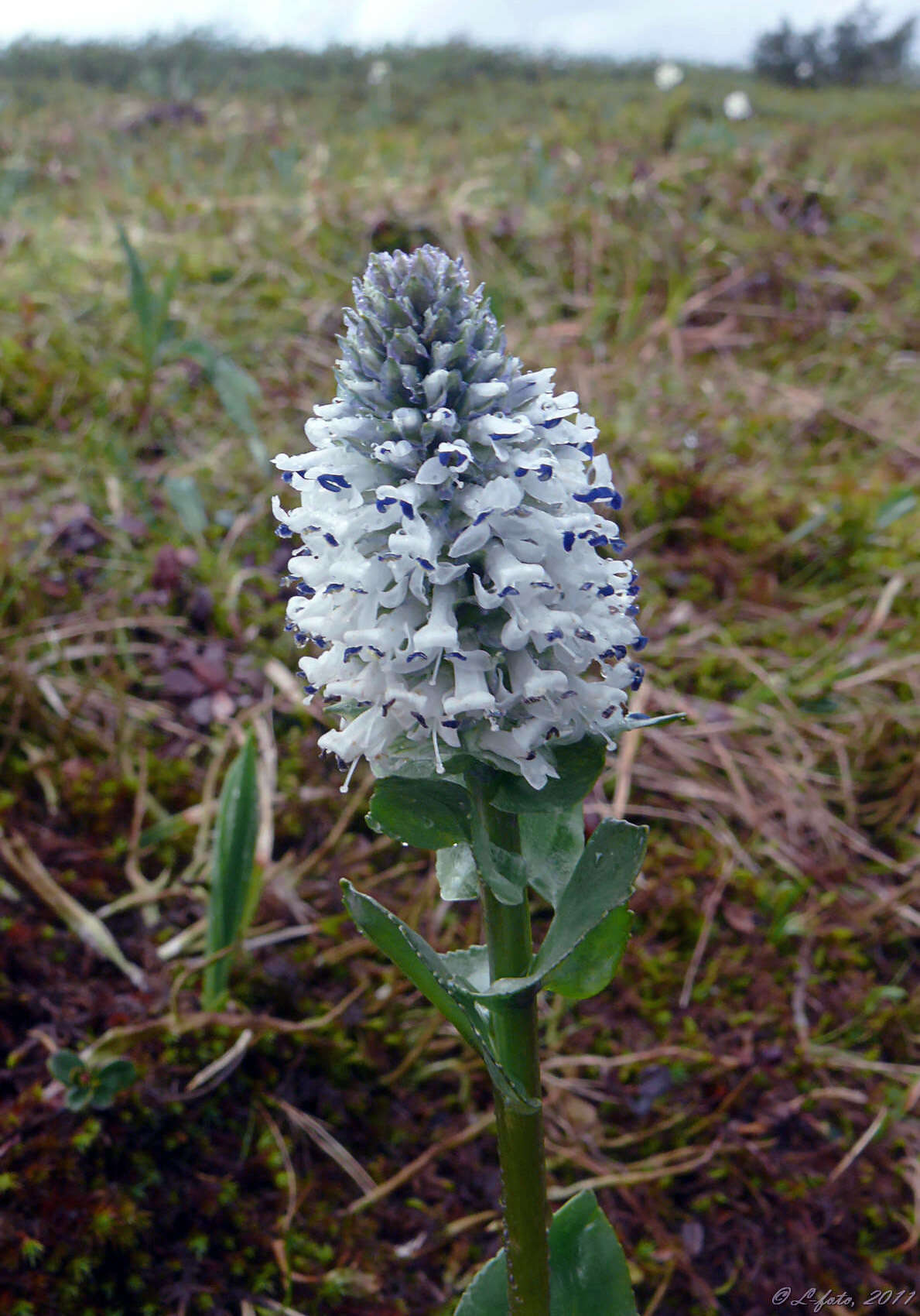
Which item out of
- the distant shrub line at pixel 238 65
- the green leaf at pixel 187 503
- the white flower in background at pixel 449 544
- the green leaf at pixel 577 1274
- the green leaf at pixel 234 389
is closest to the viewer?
the white flower in background at pixel 449 544

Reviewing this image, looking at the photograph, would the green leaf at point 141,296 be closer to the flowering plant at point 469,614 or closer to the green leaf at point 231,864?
the green leaf at point 231,864

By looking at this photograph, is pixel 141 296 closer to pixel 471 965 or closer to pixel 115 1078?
pixel 115 1078

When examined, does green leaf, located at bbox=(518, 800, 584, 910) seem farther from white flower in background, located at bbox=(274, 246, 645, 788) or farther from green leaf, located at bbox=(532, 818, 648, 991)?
white flower in background, located at bbox=(274, 246, 645, 788)

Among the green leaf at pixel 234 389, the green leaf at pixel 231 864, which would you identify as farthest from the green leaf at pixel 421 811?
the green leaf at pixel 234 389

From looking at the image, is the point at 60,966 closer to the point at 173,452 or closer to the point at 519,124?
the point at 173,452

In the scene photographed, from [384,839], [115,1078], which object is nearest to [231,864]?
[115,1078]

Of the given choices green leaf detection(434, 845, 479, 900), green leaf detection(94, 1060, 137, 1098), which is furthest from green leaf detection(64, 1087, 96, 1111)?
green leaf detection(434, 845, 479, 900)

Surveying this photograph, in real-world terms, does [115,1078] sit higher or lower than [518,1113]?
lower

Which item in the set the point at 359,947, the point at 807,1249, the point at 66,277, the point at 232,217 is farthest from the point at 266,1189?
the point at 232,217

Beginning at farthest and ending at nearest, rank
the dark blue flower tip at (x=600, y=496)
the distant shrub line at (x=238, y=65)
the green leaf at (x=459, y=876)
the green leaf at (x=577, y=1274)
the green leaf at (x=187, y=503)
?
the distant shrub line at (x=238, y=65)
the green leaf at (x=187, y=503)
the green leaf at (x=577, y=1274)
the green leaf at (x=459, y=876)
the dark blue flower tip at (x=600, y=496)
